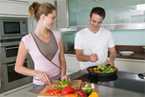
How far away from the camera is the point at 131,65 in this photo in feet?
8.74

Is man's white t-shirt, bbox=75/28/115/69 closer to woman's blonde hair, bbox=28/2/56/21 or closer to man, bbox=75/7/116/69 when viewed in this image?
man, bbox=75/7/116/69

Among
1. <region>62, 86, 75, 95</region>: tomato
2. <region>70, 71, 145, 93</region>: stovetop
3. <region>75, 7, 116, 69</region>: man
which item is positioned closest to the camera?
<region>62, 86, 75, 95</region>: tomato

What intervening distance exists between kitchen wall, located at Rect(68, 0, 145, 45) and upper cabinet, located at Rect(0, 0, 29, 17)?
34.9 inches

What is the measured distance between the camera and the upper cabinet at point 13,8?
8.51 ft

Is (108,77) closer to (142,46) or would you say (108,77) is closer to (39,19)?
(39,19)

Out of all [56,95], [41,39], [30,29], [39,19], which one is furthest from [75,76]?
[30,29]

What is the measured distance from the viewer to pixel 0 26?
8.58 ft

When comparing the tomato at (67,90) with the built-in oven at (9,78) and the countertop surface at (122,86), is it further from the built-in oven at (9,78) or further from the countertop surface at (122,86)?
the built-in oven at (9,78)

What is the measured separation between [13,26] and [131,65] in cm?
174

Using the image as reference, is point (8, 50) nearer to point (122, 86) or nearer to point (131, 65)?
point (131, 65)

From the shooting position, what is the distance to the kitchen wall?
295 centimetres

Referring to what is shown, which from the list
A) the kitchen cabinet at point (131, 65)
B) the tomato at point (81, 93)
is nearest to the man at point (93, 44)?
the kitchen cabinet at point (131, 65)

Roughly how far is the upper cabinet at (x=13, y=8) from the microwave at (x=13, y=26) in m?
0.07

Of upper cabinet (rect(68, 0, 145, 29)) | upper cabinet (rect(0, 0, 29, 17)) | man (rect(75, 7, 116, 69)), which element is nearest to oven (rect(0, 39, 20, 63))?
upper cabinet (rect(0, 0, 29, 17))
